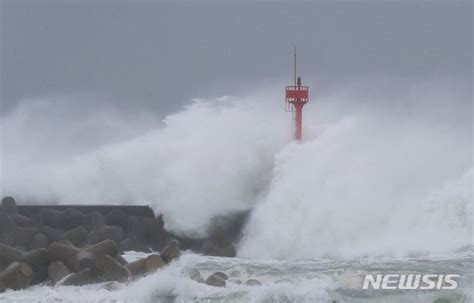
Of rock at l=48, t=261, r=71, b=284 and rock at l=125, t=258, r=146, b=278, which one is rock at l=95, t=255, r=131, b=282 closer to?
rock at l=125, t=258, r=146, b=278

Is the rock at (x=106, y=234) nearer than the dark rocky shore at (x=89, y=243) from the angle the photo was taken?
No

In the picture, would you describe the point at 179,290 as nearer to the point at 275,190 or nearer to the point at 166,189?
the point at 275,190

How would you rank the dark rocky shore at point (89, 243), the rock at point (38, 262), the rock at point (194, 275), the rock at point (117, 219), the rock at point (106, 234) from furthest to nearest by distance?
1. the rock at point (117, 219)
2. the rock at point (106, 234)
3. the rock at point (38, 262)
4. the dark rocky shore at point (89, 243)
5. the rock at point (194, 275)

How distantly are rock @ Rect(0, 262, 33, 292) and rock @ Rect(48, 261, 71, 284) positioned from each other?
0.22 m

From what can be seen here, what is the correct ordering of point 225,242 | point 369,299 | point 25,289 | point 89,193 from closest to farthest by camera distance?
point 369,299, point 25,289, point 225,242, point 89,193

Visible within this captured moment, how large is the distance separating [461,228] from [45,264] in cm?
513

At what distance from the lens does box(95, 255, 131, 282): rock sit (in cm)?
964

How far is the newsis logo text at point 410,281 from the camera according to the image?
9016mm

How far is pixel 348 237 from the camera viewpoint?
12.3 meters

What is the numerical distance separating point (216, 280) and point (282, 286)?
79 cm

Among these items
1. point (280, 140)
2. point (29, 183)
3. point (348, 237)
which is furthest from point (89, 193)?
point (348, 237)

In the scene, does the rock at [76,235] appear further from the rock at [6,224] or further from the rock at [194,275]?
the rock at [194,275]

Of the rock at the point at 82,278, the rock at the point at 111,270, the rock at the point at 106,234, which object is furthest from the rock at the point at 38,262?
the rock at the point at 106,234

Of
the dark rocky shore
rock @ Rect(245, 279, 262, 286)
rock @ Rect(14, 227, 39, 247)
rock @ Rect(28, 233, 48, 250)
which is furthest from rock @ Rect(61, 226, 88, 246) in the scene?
rock @ Rect(245, 279, 262, 286)
